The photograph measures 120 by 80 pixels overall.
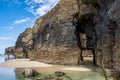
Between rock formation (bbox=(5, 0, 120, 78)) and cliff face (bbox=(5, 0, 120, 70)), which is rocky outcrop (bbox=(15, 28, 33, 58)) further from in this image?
rock formation (bbox=(5, 0, 120, 78))

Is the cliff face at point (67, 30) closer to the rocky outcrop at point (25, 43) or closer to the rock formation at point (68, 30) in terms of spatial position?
the rock formation at point (68, 30)

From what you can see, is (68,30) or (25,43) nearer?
(68,30)

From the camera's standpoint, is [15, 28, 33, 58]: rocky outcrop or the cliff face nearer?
the cliff face

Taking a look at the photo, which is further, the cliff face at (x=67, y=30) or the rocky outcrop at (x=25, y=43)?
the rocky outcrop at (x=25, y=43)

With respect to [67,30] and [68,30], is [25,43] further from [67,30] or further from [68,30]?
[68,30]

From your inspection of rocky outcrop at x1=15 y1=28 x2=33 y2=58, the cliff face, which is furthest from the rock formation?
rocky outcrop at x1=15 y1=28 x2=33 y2=58

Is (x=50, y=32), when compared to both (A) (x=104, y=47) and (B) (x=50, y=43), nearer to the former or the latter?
(B) (x=50, y=43)

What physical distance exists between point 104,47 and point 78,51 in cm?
1299

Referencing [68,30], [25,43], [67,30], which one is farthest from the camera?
[25,43]

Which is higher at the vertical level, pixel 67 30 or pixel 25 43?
pixel 67 30

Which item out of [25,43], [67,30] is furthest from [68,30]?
A: [25,43]

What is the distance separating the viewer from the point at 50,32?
156ft

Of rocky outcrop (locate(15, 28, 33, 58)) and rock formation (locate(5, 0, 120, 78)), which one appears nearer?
rock formation (locate(5, 0, 120, 78))

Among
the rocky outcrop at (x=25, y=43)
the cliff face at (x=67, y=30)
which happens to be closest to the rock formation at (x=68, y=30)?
the cliff face at (x=67, y=30)
